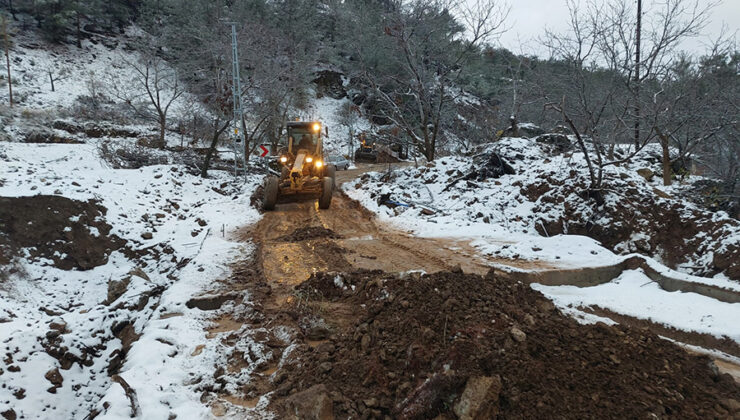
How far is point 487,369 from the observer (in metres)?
3.09

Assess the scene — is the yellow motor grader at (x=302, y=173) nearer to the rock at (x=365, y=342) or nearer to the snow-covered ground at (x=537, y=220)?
the snow-covered ground at (x=537, y=220)

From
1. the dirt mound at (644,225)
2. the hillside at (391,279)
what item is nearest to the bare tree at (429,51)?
the hillside at (391,279)

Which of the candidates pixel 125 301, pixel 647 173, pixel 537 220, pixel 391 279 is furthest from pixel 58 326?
pixel 647 173

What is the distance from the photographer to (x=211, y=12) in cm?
3334

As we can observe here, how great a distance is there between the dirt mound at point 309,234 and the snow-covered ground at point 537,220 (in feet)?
6.44

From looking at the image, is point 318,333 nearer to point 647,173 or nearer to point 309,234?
point 309,234

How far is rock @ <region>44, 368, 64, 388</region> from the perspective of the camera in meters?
4.46

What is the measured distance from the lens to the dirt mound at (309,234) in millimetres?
9219

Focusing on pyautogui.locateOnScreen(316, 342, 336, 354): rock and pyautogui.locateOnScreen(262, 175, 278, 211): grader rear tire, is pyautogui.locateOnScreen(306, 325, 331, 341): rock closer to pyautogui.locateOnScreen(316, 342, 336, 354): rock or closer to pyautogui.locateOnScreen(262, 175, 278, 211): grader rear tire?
pyautogui.locateOnScreen(316, 342, 336, 354): rock

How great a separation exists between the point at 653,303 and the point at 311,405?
5098 millimetres

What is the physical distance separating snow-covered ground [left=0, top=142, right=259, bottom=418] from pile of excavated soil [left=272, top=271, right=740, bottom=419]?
1.23 m

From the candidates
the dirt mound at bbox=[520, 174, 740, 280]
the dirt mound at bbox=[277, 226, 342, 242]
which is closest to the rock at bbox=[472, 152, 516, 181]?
the dirt mound at bbox=[520, 174, 740, 280]

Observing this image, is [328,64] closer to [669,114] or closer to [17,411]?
[669,114]

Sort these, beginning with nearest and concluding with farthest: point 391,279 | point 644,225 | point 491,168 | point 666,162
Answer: point 391,279 → point 644,225 → point 666,162 → point 491,168
